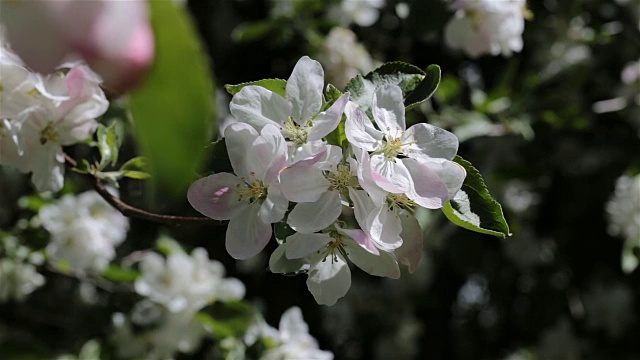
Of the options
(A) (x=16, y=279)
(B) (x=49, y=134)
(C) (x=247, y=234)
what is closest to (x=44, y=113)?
(B) (x=49, y=134)

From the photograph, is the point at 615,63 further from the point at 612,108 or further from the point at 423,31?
the point at 423,31

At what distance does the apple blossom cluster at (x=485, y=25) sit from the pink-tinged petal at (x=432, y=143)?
2.50 ft

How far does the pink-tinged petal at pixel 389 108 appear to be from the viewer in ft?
2.97

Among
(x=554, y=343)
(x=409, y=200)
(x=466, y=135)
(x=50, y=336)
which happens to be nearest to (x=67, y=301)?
(x=50, y=336)

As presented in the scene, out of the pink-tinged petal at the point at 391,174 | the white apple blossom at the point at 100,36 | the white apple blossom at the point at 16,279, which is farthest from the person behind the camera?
the white apple blossom at the point at 16,279

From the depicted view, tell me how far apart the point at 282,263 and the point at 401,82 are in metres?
0.25

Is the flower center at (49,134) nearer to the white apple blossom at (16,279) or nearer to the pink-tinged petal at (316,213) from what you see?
the pink-tinged petal at (316,213)

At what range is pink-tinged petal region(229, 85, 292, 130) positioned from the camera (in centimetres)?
89

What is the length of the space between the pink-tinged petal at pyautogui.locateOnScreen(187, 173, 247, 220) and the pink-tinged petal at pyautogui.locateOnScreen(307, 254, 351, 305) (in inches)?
4.5

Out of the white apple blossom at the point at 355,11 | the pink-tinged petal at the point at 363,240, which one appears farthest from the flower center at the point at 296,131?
the white apple blossom at the point at 355,11

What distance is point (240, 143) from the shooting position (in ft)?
2.89

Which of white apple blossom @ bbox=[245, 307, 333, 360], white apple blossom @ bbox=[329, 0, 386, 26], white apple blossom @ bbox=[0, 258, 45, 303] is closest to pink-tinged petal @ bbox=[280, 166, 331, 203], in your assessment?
white apple blossom @ bbox=[245, 307, 333, 360]

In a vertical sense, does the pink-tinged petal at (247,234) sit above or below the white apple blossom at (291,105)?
below

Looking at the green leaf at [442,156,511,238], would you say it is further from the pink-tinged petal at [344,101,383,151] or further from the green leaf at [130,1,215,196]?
the green leaf at [130,1,215,196]
